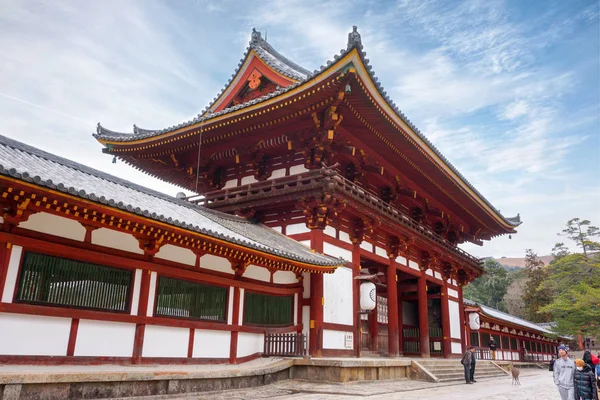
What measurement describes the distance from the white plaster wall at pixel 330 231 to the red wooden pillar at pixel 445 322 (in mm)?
11527

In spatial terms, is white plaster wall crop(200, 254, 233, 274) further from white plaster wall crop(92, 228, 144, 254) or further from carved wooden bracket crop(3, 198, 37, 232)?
carved wooden bracket crop(3, 198, 37, 232)

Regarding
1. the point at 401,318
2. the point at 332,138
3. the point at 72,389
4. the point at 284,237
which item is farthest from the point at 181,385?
the point at 401,318

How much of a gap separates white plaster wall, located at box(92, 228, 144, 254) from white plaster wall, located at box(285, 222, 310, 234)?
6578mm

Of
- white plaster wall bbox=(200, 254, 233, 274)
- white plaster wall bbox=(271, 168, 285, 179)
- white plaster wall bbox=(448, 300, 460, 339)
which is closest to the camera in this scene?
white plaster wall bbox=(200, 254, 233, 274)

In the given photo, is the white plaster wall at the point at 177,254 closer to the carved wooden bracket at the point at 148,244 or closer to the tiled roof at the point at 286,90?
the carved wooden bracket at the point at 148,244

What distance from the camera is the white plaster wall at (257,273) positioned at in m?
14.3

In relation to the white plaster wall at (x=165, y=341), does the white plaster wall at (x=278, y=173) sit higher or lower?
higher

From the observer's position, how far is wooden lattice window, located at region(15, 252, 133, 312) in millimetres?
9219

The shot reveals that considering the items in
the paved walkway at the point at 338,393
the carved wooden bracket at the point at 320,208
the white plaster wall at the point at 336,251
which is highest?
the carved wooden bracket at the point at 320,208

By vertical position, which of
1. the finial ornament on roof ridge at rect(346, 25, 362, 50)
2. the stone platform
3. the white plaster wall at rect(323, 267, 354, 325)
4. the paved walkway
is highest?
the finial ornament on roof ridge at rect(346, 25, 362, 50)

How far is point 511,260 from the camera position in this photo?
19050 cm

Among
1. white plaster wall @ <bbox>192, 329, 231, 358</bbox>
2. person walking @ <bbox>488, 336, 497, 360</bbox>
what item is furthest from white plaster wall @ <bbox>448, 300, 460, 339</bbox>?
white plaster wall @ <bbox>192, 329, 231, 358</bbox>

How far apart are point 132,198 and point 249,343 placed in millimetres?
5636

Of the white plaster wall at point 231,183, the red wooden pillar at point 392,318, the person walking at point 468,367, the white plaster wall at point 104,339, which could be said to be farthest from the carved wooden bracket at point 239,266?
the person walking at point 468,367
